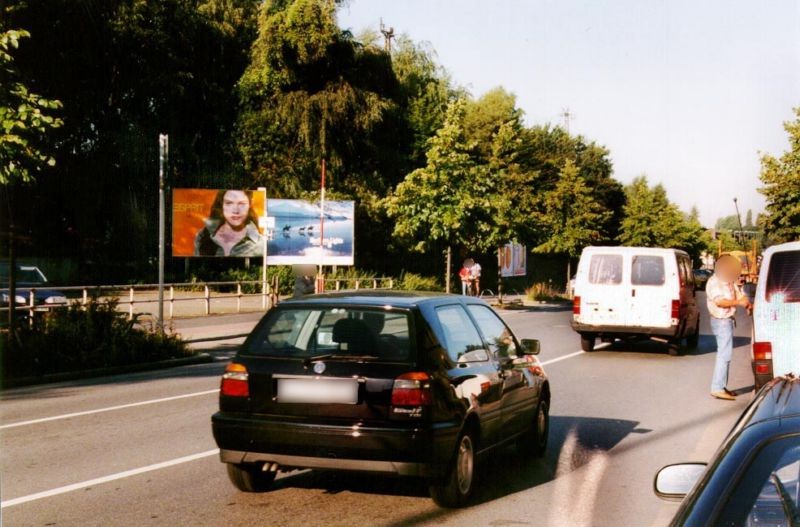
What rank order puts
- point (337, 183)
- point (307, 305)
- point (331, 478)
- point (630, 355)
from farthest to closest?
point (337, 183), point (630, 355), point (331, 478), point (307, 305)

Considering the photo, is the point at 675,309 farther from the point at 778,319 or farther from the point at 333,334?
the point at 333,334

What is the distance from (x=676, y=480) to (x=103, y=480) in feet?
17.3

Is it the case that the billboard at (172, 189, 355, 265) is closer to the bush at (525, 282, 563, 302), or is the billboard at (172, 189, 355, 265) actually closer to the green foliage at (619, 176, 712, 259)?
the bush at (525, 282, 563, 302)

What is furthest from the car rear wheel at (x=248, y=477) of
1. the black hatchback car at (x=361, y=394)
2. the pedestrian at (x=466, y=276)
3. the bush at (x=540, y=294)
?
the bush at (x=540, y=294)

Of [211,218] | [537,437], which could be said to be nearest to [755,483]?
[537,437]

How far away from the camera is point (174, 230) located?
37031mm

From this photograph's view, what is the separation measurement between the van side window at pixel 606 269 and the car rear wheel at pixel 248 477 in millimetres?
12890

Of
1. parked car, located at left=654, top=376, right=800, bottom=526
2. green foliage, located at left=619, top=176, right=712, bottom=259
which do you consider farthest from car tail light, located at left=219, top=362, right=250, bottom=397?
green foliage, located at left=619, top=176, right=712, bottom=259

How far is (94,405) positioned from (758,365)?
302 inches

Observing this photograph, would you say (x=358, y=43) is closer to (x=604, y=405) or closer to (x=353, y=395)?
(x=604, y=405)

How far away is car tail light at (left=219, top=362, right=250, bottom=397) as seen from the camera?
653cm

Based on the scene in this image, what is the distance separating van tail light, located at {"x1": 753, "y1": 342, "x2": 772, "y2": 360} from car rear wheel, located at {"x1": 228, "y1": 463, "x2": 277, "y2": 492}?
18.2 feet

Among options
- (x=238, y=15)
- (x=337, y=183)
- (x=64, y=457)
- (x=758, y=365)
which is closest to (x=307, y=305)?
(x=64, y=457)

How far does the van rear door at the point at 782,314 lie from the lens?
9.81 m
